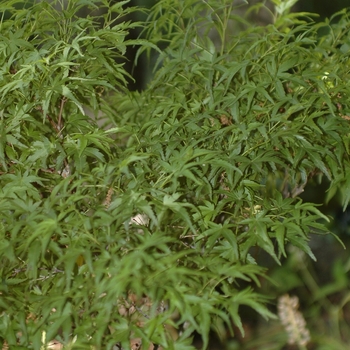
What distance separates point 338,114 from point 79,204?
52 centimetres

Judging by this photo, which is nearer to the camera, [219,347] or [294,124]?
[294,124]

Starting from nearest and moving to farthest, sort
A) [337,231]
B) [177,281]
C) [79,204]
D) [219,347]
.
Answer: [177,281], [79,204], [219,347], [337,231]

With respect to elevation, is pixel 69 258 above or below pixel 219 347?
above

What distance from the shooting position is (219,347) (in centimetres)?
219

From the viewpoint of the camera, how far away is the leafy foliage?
0.77 metres

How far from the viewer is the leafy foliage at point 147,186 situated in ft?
2.53

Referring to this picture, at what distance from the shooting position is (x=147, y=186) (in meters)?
0.88

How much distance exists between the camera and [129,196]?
798 mm

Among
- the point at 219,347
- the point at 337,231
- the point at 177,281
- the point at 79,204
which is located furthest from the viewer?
the point at 337,231

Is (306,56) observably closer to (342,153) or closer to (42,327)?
(342,153)

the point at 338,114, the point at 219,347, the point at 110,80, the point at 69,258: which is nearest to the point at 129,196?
the point at 69,258

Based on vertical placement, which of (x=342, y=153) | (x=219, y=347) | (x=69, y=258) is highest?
(x=342, y=153)

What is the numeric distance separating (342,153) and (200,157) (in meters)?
0.26

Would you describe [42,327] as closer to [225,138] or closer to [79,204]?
[79,204]
